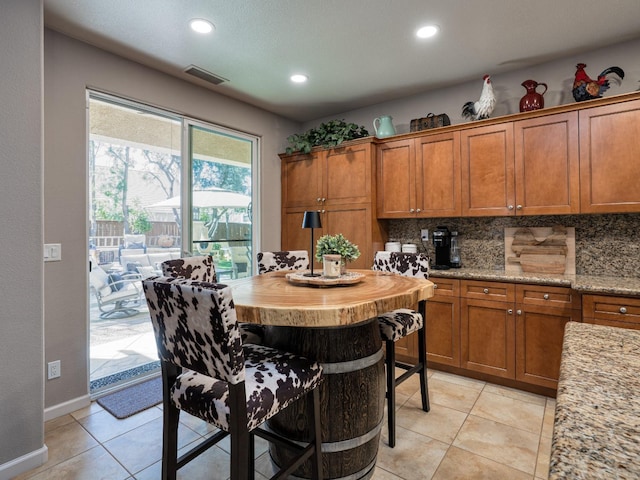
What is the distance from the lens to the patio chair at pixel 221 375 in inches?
46.1

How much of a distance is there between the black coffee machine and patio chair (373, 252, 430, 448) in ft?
2.53

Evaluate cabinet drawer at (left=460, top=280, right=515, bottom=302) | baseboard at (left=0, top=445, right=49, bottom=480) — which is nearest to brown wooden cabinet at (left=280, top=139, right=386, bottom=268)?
cabinet drawer at (left=460, top=280, right=515, bottom=302)

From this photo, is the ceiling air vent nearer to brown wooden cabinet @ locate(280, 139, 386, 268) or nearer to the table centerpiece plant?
brown wooden cabinet @ locate(280, 139, 386, 268)

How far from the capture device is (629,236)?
273cm

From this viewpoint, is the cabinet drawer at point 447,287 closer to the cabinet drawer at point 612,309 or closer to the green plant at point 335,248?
the cabinet drawer at point 612,309

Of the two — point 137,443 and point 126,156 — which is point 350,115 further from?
point 137,443

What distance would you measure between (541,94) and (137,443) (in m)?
4.01

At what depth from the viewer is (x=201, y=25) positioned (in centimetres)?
239

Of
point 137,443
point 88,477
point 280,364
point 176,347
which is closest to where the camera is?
point 176,347

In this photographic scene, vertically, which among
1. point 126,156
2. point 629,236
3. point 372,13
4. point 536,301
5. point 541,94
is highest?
point 372,13

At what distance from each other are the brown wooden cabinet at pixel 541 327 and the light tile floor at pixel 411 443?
205 millimetres

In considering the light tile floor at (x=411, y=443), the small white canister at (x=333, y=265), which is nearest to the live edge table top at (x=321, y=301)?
the small white canister at (x=333, y=265)

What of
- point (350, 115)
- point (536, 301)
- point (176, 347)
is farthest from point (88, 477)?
point (350, 115)

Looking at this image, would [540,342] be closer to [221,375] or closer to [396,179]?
[396,179]
